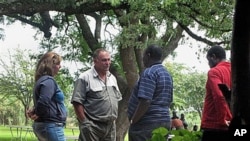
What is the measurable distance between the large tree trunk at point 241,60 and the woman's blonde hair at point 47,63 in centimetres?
362

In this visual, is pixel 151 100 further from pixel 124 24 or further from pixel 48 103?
pixel 124 24

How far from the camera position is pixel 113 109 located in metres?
5.36

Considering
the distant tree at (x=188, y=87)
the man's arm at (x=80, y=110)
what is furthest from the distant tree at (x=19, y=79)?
the man's arm at (x=80, y=110)

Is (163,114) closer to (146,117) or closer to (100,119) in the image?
(146,117)

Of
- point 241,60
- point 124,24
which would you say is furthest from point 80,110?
point 124,24

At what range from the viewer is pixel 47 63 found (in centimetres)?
498

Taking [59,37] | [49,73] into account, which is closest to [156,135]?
[49,73]

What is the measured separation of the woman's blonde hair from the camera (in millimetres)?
4953

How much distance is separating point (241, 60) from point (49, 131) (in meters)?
3.68

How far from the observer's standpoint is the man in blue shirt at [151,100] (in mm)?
4719

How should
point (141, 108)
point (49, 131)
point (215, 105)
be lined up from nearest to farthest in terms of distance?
1. point (215, 105)
2. point (141, 108)
3. point (49, 131)

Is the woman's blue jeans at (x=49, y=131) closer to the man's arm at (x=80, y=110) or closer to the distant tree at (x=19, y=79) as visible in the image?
the man's arm at (x=80, y=110)

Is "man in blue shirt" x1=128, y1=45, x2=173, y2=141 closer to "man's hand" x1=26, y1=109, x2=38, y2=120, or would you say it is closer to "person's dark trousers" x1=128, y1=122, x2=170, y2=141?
"person's dark trousers" x1=128, y1=122, x2=170, y2=141

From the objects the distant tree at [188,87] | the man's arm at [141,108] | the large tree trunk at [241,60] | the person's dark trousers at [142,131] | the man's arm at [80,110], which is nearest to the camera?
the large tree trunk at [241,60]
